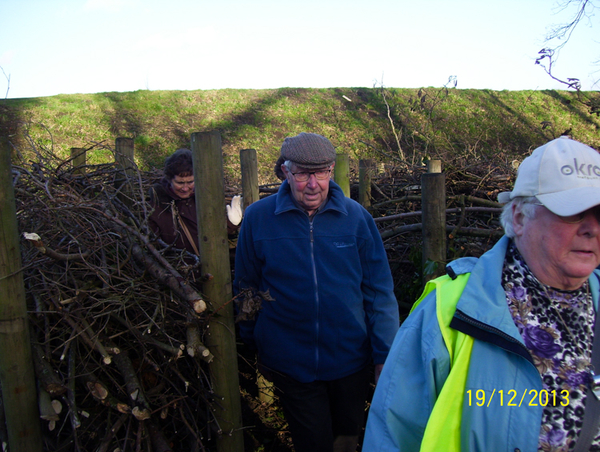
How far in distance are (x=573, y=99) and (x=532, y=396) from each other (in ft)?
79.1

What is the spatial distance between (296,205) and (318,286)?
17.6 inches

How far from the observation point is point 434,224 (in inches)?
110

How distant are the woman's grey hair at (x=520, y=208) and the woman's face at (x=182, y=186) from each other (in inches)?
91.2

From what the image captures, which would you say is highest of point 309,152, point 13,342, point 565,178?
point 309,152

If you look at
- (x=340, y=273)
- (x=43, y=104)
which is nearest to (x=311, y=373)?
(x=340, y=273)

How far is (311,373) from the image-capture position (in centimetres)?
221

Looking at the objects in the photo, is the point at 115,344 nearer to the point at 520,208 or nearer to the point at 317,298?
the point at 317,298

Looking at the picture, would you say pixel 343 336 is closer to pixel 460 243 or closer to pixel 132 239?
pixel 132 239

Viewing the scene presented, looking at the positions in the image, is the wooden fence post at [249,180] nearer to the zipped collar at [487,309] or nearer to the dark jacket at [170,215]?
the dark jacket at [170,215]

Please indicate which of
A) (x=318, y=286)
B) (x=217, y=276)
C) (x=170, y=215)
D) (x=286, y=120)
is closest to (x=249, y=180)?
(x=170, y=215)

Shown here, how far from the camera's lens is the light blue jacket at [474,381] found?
1.12m
